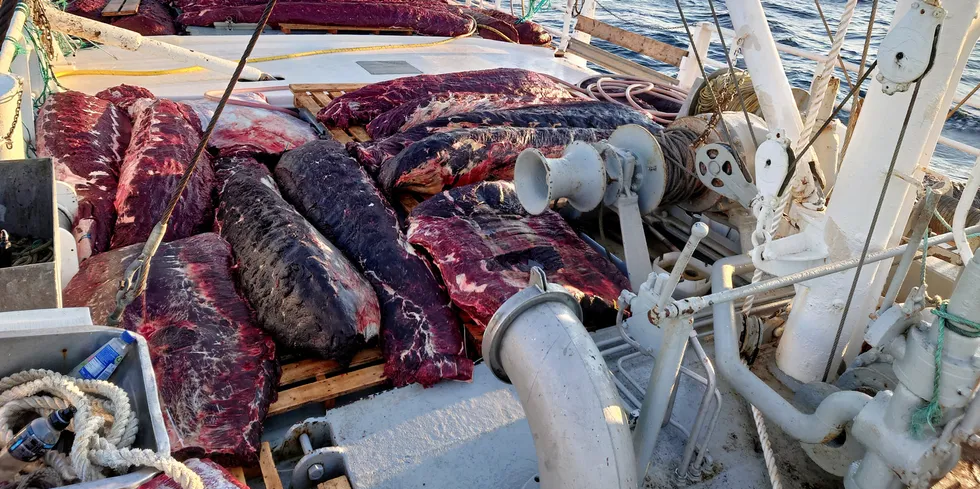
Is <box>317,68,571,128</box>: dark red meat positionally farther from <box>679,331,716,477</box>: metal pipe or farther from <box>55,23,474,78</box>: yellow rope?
<box>679,331,716,477</box>: metal pipe

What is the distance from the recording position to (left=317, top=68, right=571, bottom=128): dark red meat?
6.19 m

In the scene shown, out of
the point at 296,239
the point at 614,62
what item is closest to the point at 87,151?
the point at 296,239

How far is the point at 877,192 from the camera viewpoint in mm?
2727

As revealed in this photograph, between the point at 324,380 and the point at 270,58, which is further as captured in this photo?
the point at 270,58

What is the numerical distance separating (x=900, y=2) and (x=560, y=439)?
6.91ft

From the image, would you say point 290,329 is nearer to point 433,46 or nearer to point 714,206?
point 714,206

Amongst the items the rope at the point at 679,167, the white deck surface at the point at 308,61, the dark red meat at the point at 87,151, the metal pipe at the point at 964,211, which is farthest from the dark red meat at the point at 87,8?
the metal pipe at the point at 964,211

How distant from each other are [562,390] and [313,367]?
1687 millimetres

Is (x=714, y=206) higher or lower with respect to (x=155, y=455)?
lower

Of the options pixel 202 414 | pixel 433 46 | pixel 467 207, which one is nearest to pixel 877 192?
pixel 467 207

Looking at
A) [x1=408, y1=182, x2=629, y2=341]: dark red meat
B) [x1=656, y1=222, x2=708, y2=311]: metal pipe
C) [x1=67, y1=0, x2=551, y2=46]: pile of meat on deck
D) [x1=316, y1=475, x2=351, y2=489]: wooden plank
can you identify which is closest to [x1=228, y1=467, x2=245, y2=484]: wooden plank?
[x1=316, y1=475, x2=351, y2=489]: wooden plank

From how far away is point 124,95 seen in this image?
574 centimetres

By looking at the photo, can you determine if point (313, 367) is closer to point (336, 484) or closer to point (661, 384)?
point (336, 484)

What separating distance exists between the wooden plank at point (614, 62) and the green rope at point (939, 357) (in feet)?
21.2
